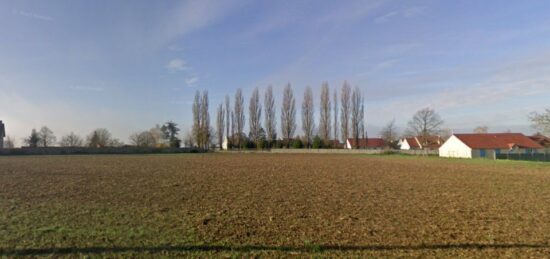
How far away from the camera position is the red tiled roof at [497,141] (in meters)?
59.2

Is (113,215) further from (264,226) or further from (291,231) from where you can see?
(291,231)

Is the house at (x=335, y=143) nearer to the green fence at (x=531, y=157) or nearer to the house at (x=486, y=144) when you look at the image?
the house at (x=486, y=144)

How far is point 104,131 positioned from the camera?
85375 mm

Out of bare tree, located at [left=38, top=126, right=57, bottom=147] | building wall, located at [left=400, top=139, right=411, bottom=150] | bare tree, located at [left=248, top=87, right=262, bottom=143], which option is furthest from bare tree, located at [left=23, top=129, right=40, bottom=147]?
building wall, located at [left=400, top=139, right=411, bottom=150]

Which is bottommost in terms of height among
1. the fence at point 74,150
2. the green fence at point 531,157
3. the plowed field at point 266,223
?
the green fence at point 531,157

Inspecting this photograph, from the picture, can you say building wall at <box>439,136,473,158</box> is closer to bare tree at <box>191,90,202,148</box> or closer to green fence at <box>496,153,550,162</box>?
green fence at <box>496,153,550,162</box>

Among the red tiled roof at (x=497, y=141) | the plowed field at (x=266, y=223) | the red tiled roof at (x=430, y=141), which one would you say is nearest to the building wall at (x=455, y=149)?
the red tiled roof at (x=497, y=141)

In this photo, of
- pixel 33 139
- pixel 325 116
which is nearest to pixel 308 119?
pixel 325 116

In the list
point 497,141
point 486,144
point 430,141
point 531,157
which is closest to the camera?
point 531,157

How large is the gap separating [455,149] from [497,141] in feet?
27.1

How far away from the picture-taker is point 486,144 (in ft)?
196

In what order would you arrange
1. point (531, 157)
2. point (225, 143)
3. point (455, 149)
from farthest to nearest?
point (225, 143), point (455, 149), point (531, 157)

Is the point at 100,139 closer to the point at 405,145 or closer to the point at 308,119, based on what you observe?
the point at 308,119

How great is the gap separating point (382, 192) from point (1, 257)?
1056 centimetres
